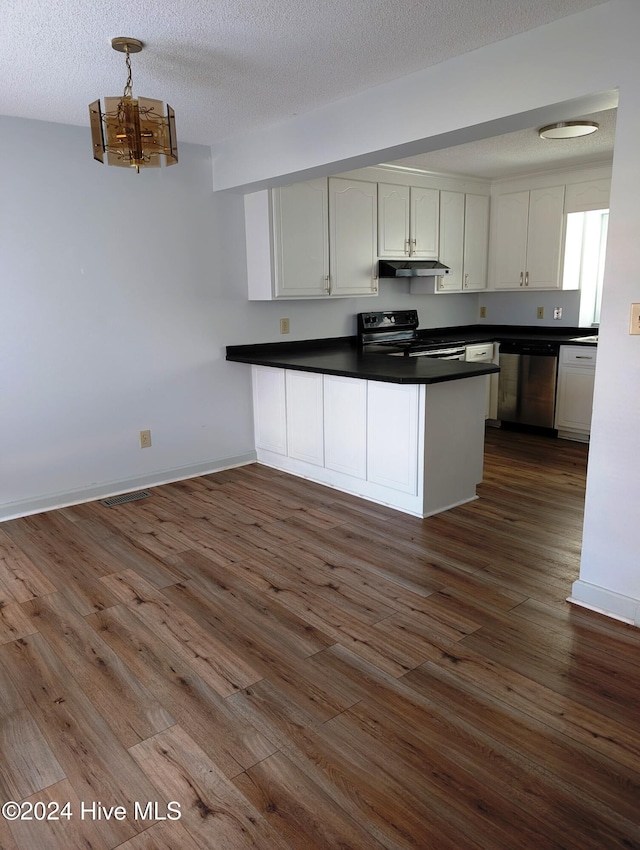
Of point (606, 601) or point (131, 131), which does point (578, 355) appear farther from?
point (131, 131)

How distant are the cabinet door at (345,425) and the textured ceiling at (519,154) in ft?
6.66

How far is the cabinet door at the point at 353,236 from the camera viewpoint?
475 cm

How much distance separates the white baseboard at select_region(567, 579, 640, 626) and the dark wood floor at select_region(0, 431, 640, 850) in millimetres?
67

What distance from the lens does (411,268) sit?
5.29 meters

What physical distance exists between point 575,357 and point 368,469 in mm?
2448

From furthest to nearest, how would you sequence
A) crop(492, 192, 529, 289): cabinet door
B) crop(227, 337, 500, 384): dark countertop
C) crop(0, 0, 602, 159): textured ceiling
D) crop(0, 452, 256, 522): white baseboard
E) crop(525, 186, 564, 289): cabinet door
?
crop(492, 192, 529, 289): cabinet door
crop(525, 186, 564, 289): cabinet door
crop(0, 452, 256, 522): white baseboard
crop(227, 337, 500, 384): dark countertop
crop(0, 0, 602, 159): textured ceiling

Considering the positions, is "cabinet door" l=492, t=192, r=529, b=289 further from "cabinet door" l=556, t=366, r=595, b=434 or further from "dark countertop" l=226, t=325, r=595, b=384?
"cabinet door" l=556, t=366, r=595, b=434

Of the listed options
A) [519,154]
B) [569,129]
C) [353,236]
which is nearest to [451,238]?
[519,154]

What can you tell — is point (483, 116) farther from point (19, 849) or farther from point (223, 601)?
point (19, 849)

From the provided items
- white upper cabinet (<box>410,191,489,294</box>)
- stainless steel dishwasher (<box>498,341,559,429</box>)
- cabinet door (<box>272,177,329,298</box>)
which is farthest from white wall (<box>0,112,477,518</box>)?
stainless steel dishwasher (<box>498,341,559,429</box>)

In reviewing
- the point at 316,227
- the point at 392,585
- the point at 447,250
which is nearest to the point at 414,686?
the point at 392,585

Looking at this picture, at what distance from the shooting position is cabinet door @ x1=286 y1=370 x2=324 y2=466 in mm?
4305

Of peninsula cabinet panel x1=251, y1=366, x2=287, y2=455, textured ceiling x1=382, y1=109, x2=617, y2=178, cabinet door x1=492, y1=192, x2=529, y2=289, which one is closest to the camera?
textured ceiling x1=382, y1=109, x2=617, y2=178

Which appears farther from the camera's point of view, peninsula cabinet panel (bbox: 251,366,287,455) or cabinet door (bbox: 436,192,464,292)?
cabinet door (bbox: 436,192,464,292)
